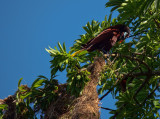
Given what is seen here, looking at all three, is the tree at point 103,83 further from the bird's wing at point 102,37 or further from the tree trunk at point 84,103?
the bird's wing at point 102,37

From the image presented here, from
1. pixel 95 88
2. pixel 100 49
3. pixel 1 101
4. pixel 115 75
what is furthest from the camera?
pixel 100 49

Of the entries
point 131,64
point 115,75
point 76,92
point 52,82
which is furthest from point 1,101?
point 131,64

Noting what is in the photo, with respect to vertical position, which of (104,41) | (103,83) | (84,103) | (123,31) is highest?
(123,31)

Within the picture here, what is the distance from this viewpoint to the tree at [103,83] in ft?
13.0

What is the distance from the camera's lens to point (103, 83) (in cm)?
432

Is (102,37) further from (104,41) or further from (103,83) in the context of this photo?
(103,83)

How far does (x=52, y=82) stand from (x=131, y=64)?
141 cm

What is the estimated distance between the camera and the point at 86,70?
3.92 meters

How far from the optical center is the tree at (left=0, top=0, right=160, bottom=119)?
3.96 meters

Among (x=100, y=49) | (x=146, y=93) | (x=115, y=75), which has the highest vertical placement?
→ (x=100, y=49)

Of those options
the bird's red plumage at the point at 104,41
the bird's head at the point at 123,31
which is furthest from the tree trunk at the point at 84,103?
the bird's head at the point at 123,31

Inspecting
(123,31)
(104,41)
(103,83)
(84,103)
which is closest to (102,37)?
(104,41)

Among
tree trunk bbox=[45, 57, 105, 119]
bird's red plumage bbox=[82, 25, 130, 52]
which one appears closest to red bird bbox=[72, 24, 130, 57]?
bird's red plumage bbox=[82, 25, 130, 52]

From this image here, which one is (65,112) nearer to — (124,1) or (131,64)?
(131,64)
